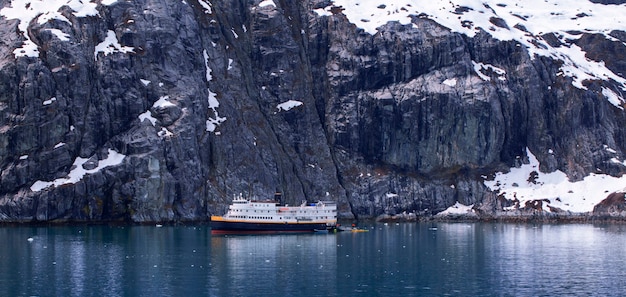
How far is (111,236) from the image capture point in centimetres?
14625

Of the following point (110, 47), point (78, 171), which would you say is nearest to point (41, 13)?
point (110, 47)

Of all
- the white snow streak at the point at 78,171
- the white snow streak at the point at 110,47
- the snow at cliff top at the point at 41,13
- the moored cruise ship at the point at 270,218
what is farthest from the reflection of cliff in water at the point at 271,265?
the snow at cliff top at the point at 41,13

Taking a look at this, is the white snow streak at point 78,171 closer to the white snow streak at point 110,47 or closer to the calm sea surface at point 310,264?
the calm sea surface at point 310,264

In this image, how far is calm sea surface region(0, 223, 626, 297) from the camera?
84562 millimetres

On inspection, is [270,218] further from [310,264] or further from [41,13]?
[41,13]

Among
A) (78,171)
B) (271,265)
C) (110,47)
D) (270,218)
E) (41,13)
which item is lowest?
(271,265)

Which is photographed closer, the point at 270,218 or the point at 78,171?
the point at 270,218

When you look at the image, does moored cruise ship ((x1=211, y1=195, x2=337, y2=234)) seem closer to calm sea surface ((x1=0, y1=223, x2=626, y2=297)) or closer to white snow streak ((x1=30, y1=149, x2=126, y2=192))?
calm sea surface ((x1=0, y1=223, x2=626, y2=297))

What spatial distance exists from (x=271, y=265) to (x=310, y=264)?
4.74 meters

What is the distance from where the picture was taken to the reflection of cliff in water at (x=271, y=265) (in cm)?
8506

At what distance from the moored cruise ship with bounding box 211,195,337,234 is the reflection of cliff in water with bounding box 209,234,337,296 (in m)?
5.00

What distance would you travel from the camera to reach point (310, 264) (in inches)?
4134

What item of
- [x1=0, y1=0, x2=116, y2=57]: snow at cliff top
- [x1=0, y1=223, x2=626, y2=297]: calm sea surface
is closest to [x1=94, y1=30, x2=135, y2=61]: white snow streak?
[x1=0, y1=0, x2=116, y2=57]: snow at cliff top

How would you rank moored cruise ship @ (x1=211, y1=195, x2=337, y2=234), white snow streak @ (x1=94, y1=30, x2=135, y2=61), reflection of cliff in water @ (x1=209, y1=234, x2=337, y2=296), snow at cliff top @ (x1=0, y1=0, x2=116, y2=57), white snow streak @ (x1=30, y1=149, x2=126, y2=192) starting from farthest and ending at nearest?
white snow streak @ (x1=94, y1=30, x2=135, y2=61)
snow at cliff top @ (x1=0, y1=0, x2=116, y2=57)
white snow streak @ (x1=30, y1=149, x2=126, y2=192)
moored cruise ship @ (x1=211, y1=195, x2=337, y2=234)
reflection of cliff in water @ (x1=209, y1=234, x2=337, y2=296)
